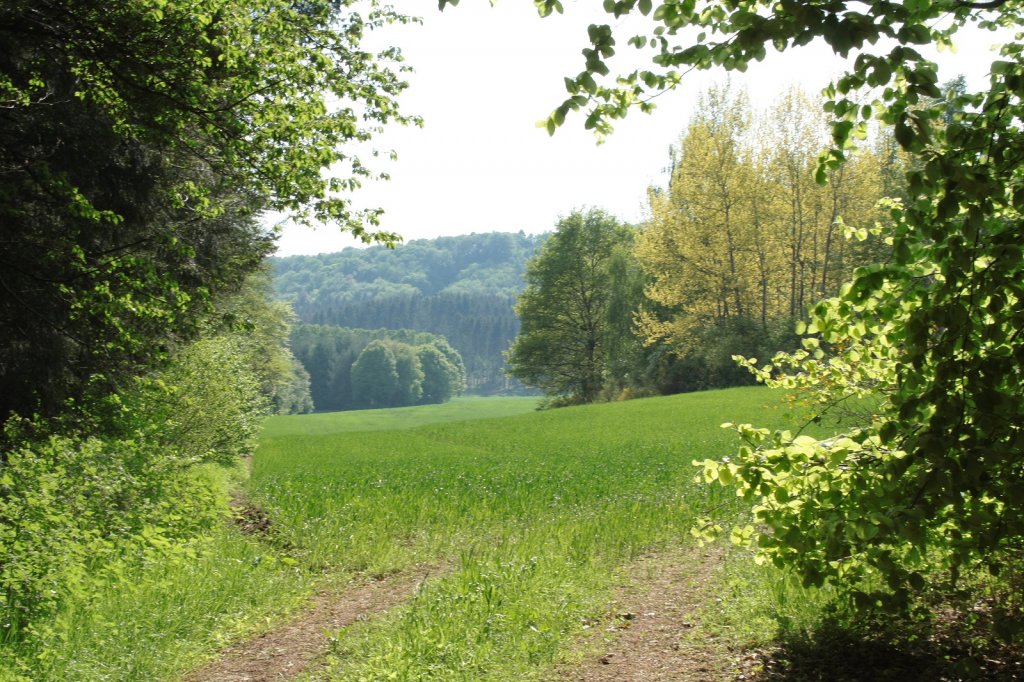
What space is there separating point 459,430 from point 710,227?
16508mm

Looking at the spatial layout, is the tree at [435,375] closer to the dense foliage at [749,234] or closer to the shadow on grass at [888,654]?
the dense foliage at [749,234]

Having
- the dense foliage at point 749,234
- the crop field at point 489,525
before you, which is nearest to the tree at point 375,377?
the dense foliage at point 749,234

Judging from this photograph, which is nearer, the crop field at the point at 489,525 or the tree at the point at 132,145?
the crop field at the point at 489,525

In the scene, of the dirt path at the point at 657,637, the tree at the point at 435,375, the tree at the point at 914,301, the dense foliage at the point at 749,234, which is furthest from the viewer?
the tree at the point at 435,375

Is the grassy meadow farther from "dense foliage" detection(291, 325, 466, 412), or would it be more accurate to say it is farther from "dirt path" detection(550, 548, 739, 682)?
"dense foliage" detection(291, 325, 466, 412)


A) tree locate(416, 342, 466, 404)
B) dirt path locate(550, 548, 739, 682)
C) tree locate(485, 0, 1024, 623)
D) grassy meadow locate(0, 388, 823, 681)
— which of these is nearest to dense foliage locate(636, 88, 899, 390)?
grassy meadow locate(0, 388, 823, 681)

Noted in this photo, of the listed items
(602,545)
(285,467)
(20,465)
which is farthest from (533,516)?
(285,467)

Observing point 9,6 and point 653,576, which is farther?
point 653,576

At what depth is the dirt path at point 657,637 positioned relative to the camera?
5.62 meters

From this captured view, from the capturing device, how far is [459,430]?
34.9 meters

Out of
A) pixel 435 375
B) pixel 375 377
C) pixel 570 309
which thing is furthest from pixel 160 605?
pixel 435 375

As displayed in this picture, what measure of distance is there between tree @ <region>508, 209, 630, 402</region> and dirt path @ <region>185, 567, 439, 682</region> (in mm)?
46880

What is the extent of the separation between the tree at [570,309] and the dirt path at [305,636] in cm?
4688

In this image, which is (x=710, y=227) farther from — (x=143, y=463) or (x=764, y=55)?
(x=764, y=55)
